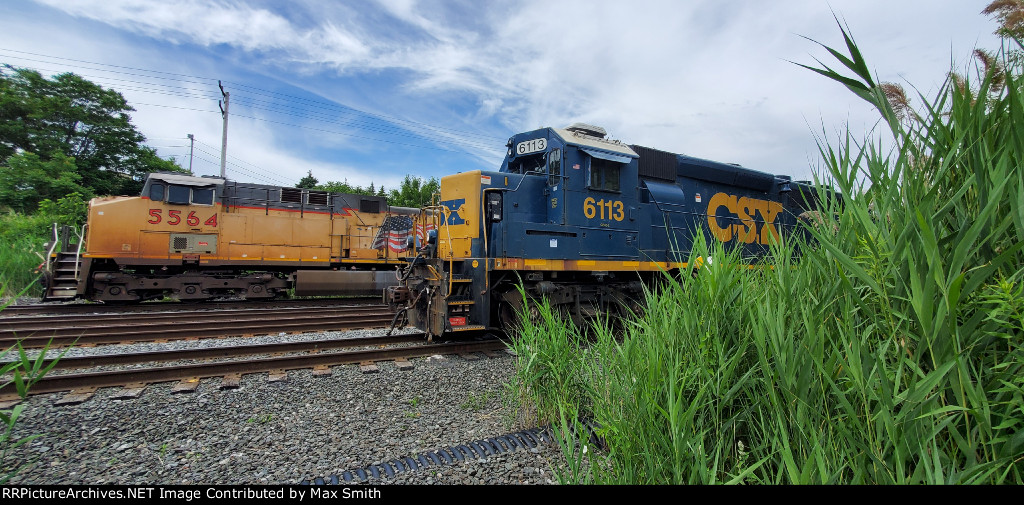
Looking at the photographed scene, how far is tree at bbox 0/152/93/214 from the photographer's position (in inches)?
838

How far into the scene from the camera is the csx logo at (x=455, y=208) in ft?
23.2

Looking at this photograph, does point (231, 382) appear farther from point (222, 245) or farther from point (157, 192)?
point (157, 192)

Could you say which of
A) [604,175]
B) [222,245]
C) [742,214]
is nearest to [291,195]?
[222,245]

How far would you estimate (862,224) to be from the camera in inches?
68.2

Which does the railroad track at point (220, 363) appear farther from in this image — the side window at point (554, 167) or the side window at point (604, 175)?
the side window at point (604, 175)

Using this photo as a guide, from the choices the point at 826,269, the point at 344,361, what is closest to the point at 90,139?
the point at 344,361

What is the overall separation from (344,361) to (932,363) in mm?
5587

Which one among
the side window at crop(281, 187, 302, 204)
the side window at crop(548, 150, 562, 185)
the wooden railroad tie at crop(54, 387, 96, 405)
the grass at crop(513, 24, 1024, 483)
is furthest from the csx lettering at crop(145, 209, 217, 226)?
the grass at crop(513, 24, 1024, 483)

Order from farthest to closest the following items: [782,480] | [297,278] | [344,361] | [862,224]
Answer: [297,278] < [344,361] < [782,480] < [862,224]

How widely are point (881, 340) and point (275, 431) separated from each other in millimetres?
3981

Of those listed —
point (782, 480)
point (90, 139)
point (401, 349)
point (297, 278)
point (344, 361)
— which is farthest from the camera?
point (90, 139)

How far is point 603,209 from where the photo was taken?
279 inches

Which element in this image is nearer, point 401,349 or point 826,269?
point 826,269

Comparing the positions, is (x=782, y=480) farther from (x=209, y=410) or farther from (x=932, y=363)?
(x=209, y=410)
